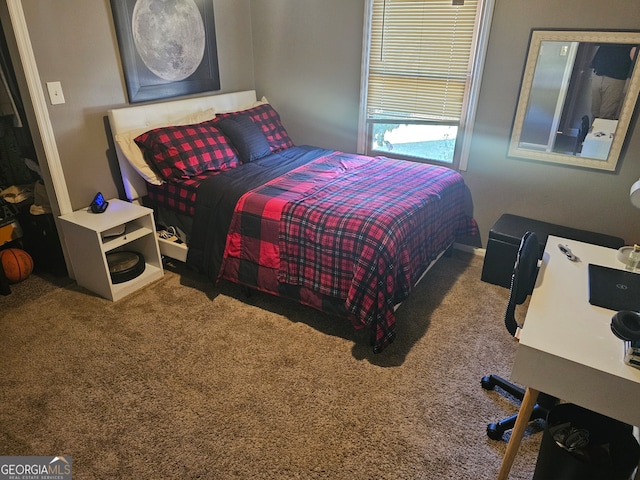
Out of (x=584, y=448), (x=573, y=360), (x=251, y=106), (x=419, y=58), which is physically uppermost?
(x=419, y=58)

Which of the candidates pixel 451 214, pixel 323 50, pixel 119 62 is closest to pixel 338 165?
pixel 451 214

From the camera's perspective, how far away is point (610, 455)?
1.50m

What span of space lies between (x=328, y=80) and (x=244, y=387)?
8.88ft

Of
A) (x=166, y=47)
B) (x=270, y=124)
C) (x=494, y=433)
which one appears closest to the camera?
(x=494, y=433)

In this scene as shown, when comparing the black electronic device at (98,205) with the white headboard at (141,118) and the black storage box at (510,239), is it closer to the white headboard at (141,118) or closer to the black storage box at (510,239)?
the white headboard at (141,118)

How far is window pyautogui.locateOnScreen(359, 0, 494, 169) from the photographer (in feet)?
10.2

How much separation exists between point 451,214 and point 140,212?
2116 millimetres

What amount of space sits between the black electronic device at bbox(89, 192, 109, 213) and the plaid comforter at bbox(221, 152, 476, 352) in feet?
2.97

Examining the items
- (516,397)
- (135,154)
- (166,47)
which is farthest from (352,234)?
(166,47)

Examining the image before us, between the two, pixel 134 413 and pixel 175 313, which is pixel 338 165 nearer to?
pixel 175 313

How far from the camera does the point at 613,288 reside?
1681mm

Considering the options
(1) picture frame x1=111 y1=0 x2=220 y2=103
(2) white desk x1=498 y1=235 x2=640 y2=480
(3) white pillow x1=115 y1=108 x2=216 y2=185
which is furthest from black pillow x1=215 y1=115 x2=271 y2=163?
(2) white desk x1=498 y1=235 x2=640 y2=480

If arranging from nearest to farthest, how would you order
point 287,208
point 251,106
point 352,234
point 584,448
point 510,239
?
point 584,448 < point 352,234 < point 287,208 < point 510,239 < point 251,106

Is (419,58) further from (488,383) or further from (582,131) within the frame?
(488,383)
